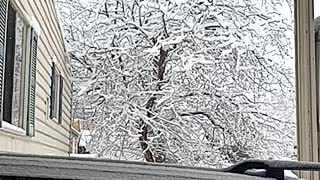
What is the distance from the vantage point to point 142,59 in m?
6.21

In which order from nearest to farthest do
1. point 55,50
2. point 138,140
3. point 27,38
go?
point 27,38 → point 55,50 → point 138,140

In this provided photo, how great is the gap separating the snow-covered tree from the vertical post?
9.72 feet

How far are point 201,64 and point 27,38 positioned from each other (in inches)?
115

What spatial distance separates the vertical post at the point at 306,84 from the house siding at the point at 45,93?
174 cm

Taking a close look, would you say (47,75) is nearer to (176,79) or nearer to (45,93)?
(45,93)

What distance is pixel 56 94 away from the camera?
5496 millimetres

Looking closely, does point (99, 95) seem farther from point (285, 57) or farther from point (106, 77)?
point (285, 57)

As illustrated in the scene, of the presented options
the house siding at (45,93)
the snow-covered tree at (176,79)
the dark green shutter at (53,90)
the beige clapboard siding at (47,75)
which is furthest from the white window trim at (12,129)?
the snow-covered tree at (176,79)

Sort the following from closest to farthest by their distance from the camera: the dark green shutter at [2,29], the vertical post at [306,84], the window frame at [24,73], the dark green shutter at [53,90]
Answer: the dark green shutter at [2,29] < the vertical post at [306,84] < the window frame at [24,73] < the dark green shutter at [53,90]

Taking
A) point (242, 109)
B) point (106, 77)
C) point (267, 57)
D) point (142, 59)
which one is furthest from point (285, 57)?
point (106, 77)

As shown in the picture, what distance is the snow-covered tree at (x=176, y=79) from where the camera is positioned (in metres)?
6.16

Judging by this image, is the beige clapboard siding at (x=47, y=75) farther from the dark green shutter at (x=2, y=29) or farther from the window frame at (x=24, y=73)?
the dark green shutter at (x=2, y=29)

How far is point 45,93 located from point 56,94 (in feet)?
1.83

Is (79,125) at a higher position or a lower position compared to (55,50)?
lower
